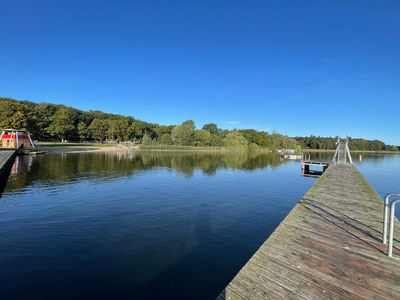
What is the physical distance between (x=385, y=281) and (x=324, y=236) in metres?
2.51

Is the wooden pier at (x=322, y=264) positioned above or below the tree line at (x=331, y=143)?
below

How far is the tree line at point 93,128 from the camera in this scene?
3169 inches

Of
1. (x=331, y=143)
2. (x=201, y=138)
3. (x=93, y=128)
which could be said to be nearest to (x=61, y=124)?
(x=93, y=128)

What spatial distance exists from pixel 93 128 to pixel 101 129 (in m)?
3.14

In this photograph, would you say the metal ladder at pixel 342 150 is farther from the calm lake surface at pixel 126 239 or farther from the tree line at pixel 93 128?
the tree line at pixel 93 128

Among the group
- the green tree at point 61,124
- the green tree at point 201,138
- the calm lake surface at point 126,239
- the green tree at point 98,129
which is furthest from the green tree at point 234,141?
the calm lake surface at point 126,239

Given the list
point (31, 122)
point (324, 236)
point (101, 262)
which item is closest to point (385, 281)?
point (324, 236)

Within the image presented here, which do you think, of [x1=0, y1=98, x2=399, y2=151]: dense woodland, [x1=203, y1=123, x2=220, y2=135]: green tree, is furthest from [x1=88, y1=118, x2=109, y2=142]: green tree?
[x1=203, y1=123, x2=220, y2=135]: green tree

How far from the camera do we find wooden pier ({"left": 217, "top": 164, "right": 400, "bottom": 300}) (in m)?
4.95

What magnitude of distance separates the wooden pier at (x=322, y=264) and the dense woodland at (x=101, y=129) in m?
85.0

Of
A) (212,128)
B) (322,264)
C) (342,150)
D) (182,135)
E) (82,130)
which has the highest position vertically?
(212,128)

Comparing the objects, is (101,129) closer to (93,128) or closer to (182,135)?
(93,128)

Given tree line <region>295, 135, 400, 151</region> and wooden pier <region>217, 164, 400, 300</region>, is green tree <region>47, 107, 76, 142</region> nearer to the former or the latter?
wooden pier <region>217, 164, 400, 300</region>

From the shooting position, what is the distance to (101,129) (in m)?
111
